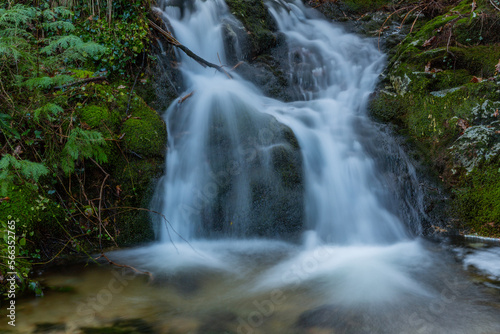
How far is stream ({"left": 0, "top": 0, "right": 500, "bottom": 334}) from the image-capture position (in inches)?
103

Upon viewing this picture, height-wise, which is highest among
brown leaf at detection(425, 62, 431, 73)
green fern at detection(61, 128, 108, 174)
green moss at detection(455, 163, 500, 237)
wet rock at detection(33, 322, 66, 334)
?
brown leaf at detection(425, 62, 431, 73)

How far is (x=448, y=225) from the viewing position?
14.0ft

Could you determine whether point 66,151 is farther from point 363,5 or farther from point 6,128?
point 363,5

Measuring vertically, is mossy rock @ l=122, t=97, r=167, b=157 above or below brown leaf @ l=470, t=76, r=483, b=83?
below

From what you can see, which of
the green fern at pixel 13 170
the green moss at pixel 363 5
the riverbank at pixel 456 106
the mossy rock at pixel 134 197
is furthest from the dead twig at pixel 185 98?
the green moss at pixel 363 5

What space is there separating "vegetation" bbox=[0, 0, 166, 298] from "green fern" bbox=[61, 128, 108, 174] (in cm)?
1

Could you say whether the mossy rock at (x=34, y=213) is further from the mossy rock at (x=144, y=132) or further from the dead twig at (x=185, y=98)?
the dead twig at (x=185, y=98)

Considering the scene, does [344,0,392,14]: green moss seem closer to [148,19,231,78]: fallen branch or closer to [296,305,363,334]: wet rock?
[148,19,231,78]: fallen branch

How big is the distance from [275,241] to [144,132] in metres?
2.26

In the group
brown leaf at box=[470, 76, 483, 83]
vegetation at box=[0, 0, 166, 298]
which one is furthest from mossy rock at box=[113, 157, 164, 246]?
brown leaf at box=[470, 76, 483, 83]

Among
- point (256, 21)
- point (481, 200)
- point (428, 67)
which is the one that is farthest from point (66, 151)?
point (256, 21)

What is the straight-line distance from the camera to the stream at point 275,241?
262 centimetres

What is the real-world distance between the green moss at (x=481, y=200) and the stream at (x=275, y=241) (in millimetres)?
318

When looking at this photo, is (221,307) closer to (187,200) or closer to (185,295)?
(185,295)
